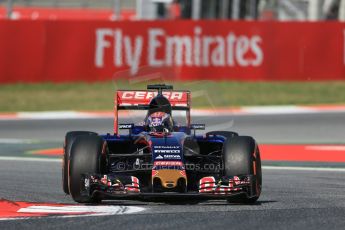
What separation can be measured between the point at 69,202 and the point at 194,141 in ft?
4.89

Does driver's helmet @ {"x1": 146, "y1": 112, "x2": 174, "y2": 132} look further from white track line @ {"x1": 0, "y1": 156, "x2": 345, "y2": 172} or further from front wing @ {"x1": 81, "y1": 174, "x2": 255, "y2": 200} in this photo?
white track line @ {"x1": 0, "y1": 156, "x2": 345, "y2": 172}

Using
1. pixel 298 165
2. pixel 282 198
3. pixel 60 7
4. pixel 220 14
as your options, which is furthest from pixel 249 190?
pixel 60 7

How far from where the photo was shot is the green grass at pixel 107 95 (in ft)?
79.5

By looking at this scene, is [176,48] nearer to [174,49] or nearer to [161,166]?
A: [174,49]

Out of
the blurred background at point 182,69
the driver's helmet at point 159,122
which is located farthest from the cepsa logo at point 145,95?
the blurred background at point 182,69

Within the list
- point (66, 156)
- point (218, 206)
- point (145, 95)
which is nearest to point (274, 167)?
point (145, 95)

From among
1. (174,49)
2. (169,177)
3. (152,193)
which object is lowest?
(152,193)

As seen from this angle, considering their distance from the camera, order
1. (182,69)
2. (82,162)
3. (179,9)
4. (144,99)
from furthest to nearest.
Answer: (179,9)
(182,69)
(144,99)
(82,162)

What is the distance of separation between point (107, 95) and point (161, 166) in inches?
621

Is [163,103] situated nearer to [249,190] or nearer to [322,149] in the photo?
[249,190]

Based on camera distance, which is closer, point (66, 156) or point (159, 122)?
point (66, 156)

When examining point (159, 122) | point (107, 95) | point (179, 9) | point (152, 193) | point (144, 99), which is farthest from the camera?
point (179, 9)

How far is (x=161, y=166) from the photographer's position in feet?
32.0

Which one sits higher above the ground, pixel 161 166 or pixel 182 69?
pixel 182 69
